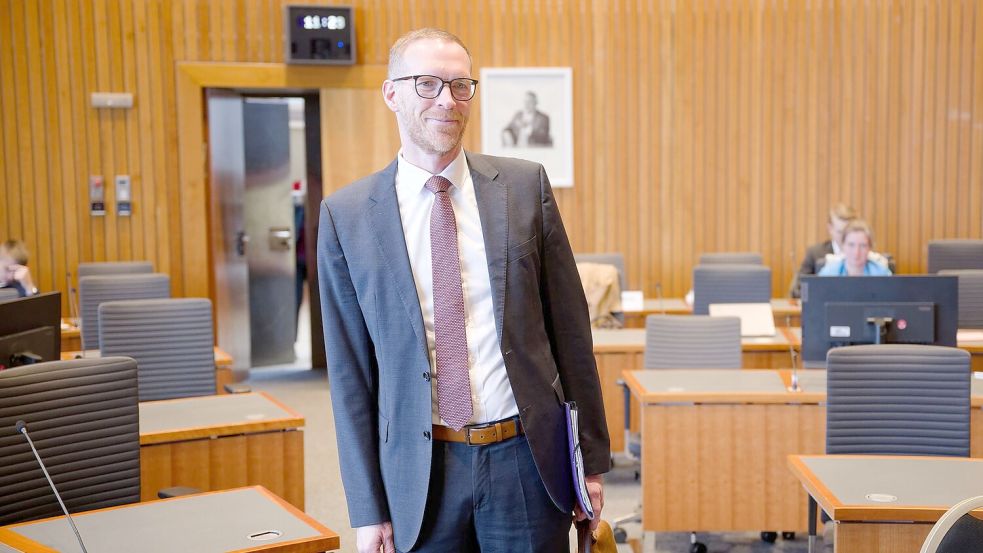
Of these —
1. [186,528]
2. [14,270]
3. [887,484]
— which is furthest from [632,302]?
[186,528]

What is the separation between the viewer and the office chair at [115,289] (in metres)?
7.08

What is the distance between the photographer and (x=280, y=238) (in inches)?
397

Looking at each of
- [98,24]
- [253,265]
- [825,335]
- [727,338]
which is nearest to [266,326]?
[253,265]

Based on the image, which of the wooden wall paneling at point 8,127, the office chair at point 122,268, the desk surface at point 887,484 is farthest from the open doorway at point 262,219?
the desk surface at point 887,484

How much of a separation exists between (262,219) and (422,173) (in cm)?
794

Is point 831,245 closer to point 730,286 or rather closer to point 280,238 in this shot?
point 730,286

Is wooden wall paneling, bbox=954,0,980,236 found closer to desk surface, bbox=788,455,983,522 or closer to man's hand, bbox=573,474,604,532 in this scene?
desk surface, bbox=788,455,983,522

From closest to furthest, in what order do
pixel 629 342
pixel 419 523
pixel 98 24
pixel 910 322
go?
pixel 419 523 → pixel 910 322 → pixel 629 342 → pixel 98 24

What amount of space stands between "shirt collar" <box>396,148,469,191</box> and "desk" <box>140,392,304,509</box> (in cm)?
215

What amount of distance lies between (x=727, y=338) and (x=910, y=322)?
1.13 m

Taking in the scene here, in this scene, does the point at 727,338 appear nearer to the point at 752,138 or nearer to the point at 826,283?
the point at 826,283

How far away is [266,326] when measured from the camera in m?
10.2

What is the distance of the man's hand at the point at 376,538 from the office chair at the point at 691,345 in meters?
3.36

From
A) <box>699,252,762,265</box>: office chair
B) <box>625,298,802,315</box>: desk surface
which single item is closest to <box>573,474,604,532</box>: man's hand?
<box>625,298,802,315</box>: desk surface
